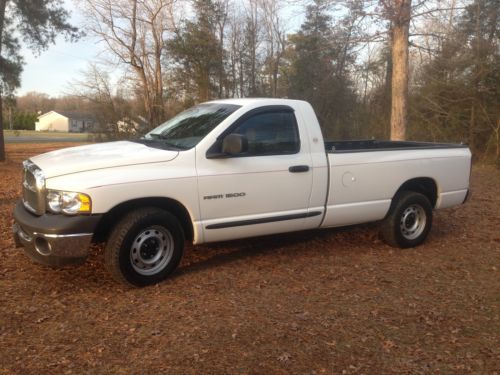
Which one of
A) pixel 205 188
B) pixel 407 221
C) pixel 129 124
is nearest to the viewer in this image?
pixel 205 188

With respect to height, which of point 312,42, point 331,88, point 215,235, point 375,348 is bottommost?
point 375,348

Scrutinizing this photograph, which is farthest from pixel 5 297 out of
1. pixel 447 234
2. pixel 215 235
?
pixel 447 234

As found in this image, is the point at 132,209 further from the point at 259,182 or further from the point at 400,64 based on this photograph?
the point at 400,64

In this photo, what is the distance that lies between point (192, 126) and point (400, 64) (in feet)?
32.2

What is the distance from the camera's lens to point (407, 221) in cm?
629

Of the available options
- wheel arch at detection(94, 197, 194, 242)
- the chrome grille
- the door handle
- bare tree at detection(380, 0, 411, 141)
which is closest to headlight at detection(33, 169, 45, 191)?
the chrome grille

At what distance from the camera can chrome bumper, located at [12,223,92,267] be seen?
13.5ft

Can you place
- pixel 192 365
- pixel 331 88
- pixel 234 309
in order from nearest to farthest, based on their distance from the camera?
pixel 192 365 → pixel 234 309 → pixel 331 88

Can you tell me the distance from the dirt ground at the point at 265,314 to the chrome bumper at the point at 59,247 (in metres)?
0.36

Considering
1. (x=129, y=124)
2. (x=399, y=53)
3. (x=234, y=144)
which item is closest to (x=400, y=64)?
(x=399, y=53)

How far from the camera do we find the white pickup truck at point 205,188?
421 cm

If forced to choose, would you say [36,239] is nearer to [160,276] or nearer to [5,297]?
[5,297]

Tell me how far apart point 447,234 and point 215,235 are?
398 centimetres

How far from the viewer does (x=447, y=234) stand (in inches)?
280
